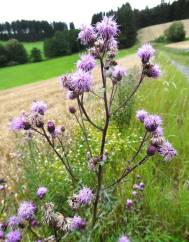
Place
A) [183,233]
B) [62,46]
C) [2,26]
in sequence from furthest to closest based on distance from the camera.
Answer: [2,26]
[62,46]
[183,233]

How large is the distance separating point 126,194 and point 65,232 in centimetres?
132

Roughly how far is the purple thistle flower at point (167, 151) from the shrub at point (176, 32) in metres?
84.2

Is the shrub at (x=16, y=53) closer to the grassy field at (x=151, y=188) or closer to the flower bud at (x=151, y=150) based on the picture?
the grassy field at (x=151, y=188)

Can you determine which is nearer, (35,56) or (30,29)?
(35,56)

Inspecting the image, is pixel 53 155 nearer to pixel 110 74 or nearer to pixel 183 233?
pixel 183 233

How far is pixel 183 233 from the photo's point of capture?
3777mm

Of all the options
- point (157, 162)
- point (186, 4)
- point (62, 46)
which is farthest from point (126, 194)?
point (186, 4)

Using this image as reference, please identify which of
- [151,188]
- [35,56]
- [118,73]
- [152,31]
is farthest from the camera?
[152,31]

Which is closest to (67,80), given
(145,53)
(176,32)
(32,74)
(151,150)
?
(145,53)

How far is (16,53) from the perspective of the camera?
265 feet

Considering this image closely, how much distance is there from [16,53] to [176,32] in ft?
98.7

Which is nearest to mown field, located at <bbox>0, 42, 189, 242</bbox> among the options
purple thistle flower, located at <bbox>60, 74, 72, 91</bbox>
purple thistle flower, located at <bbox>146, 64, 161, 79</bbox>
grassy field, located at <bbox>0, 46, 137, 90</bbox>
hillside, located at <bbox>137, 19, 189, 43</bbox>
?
purple thistle flower, located at <bbox>146, 64, 161, 79</bbox>

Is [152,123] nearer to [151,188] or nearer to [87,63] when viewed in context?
[87,63]

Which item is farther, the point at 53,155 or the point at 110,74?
the point at 53,155
